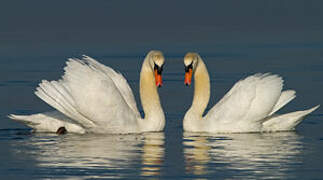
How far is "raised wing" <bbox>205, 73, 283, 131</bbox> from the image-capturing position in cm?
2086

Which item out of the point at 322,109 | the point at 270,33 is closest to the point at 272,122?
the point at 322,109

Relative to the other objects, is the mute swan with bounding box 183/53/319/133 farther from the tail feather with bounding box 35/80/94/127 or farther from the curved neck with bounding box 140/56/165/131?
the tail feather with bounding box 35/80/94/127

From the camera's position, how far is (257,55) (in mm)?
33594

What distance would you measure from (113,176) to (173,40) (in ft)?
77.3

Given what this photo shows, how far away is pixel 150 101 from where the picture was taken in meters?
21.6

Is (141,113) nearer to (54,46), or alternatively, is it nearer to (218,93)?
(218,93)

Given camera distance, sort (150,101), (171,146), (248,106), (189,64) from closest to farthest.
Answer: (171,146) < (248,106) < (189,64) < (150,101)

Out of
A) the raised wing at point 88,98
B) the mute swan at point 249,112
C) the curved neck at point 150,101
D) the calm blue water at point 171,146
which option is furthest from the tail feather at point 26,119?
the mute swan at point 249,112

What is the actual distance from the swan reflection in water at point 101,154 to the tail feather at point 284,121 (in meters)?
2.26

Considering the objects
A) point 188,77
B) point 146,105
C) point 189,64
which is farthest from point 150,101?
point 189,64

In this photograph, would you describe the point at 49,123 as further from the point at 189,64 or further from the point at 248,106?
the point at 248,106

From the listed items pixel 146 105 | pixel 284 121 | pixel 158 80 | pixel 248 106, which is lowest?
pixel 284 121

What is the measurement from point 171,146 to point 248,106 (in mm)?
2469

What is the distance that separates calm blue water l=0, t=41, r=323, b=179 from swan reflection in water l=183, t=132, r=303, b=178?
2cm
